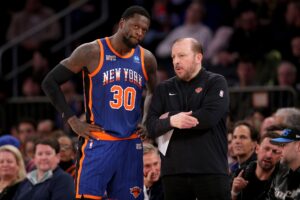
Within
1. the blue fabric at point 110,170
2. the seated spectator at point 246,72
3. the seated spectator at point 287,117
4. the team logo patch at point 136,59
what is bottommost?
the blue fabric at point 110,170

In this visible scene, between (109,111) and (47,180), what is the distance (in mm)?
2081

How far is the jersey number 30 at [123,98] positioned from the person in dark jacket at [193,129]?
1.34 feet

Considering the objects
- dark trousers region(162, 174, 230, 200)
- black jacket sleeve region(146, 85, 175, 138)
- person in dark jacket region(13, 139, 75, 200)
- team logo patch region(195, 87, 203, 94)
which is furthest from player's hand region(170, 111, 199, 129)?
person in dark jacket region(13, 139, 75, 200)

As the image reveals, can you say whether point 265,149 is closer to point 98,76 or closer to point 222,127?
point 222,127

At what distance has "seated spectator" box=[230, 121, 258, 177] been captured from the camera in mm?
8188

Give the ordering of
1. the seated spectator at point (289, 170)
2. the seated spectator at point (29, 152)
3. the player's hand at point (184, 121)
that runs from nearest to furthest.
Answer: the player's hand at point (184, 121)
the seated spectator at point (289, 170)
the seated spectator at point (29, 152)

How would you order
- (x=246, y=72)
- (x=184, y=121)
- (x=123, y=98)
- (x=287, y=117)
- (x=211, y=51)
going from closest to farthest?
1. (x=184, y=121)
2. (x=123, y=98)
3. (x=287, y=117)
4. (x=246, y=72)
5. (x=211, y=51)

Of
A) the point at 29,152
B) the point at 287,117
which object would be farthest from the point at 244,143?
the point at 29,152

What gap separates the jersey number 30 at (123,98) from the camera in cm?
660

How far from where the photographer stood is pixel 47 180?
27.6ft

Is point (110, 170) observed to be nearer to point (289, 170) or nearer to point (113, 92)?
point (113, 92)

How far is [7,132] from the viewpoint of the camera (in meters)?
12.0

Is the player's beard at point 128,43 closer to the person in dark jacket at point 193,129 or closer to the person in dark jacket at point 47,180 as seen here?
the person in dark jacket at point 193,129

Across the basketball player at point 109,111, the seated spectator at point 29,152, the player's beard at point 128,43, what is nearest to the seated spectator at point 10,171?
the seated spectator at point 29,152
